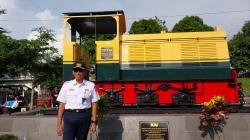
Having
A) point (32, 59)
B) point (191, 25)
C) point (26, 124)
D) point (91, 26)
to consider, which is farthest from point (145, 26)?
point (26, 124)

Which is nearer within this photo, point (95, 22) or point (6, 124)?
point (6, 124)

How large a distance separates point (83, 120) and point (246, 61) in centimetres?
4734

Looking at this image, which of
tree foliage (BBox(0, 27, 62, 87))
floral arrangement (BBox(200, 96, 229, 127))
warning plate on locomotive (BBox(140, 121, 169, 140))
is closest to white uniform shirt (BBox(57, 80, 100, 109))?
warning plate on locomotive (BBox(140, 121, 169, 140))

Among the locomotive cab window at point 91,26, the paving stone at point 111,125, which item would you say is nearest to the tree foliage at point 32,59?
the locomotive cab window at point 91,26

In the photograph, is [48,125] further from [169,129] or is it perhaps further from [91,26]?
[91,26]

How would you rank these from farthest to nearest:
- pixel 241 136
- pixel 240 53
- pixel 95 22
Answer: pixel 240 53 → pixel 95 22 → pixel 241 136

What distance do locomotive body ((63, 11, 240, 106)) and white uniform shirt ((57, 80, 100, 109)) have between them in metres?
4.44

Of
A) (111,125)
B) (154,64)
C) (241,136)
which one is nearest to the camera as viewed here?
(241,136)

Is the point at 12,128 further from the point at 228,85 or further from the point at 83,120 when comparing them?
the point at 228,85

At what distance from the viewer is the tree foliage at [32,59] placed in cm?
2211

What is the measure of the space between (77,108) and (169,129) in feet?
8.54

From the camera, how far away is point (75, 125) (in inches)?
192

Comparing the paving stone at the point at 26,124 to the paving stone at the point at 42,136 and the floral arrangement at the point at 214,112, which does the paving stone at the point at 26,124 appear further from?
the floral arrangement at the point at 214,112

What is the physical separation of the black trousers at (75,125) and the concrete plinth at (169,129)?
1675mm
